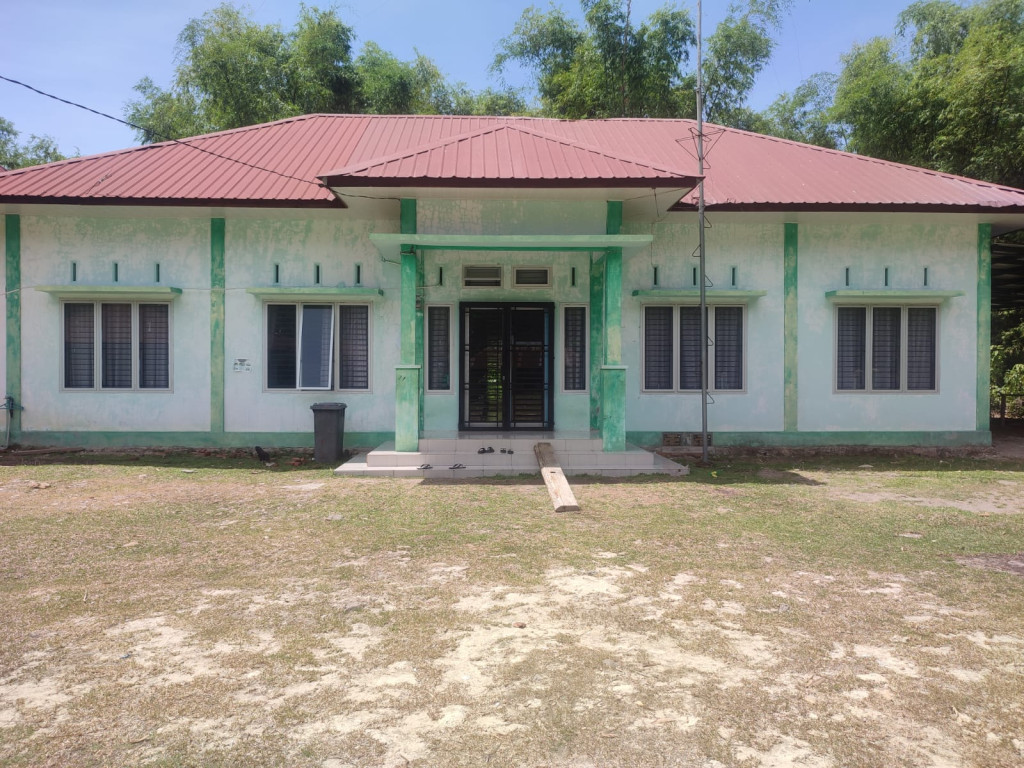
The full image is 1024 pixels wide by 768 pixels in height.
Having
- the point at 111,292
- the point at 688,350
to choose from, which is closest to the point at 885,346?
the point at 688,350

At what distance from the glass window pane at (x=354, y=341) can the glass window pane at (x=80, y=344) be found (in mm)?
3989

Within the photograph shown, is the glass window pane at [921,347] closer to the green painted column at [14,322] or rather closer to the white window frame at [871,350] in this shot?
the white window frame at [871,350]

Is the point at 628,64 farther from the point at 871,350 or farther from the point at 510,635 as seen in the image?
the point at 510,635

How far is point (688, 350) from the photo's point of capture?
10.5m

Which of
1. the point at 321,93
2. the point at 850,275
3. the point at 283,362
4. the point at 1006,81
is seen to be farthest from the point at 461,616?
the point at 321,93

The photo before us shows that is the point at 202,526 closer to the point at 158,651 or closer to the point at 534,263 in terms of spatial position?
the point at 158,651

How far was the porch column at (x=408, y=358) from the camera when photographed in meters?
8.45

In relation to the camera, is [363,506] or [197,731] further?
[363,506]

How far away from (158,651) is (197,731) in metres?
0.92

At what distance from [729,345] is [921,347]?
325cm

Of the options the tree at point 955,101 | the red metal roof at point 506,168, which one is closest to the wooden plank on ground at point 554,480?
the red metal roof at point 506,168

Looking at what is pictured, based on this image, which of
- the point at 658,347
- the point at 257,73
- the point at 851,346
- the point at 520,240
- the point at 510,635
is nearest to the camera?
the point at 510,635

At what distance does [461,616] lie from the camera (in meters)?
3.73

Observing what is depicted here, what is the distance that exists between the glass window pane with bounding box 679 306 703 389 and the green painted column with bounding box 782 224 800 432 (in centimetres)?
142
